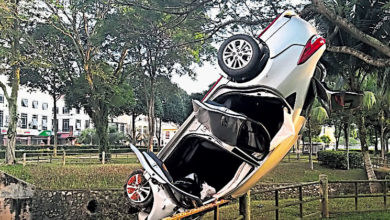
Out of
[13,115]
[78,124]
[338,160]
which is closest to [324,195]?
[338,160]

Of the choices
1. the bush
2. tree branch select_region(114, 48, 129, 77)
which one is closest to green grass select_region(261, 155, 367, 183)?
the bush

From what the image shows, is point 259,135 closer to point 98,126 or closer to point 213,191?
point 213,191

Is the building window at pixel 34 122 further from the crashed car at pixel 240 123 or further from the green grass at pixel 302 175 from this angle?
the crashed car at pixel 240 123

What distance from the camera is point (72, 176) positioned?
57.0ft

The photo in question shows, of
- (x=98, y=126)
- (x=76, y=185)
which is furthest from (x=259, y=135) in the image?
(x=98, y=126)

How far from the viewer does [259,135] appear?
16.3ft

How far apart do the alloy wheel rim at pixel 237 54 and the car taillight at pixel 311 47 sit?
0.70 m

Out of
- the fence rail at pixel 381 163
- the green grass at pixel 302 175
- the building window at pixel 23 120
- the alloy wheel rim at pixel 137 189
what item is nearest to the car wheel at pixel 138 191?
the alloy wheel rim at pixel 137 189

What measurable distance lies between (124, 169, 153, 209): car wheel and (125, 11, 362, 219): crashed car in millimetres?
13

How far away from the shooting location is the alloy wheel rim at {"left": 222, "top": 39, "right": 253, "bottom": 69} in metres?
4.81

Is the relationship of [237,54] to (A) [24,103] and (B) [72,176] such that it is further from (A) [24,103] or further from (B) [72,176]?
(A) [24,103]

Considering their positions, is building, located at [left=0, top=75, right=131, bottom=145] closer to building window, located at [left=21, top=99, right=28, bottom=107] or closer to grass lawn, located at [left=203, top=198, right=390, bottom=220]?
building window, located at [left=21, top=99, right=28, bottom=107]

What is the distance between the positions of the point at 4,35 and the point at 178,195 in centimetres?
1702

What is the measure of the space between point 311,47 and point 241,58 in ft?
3.10
